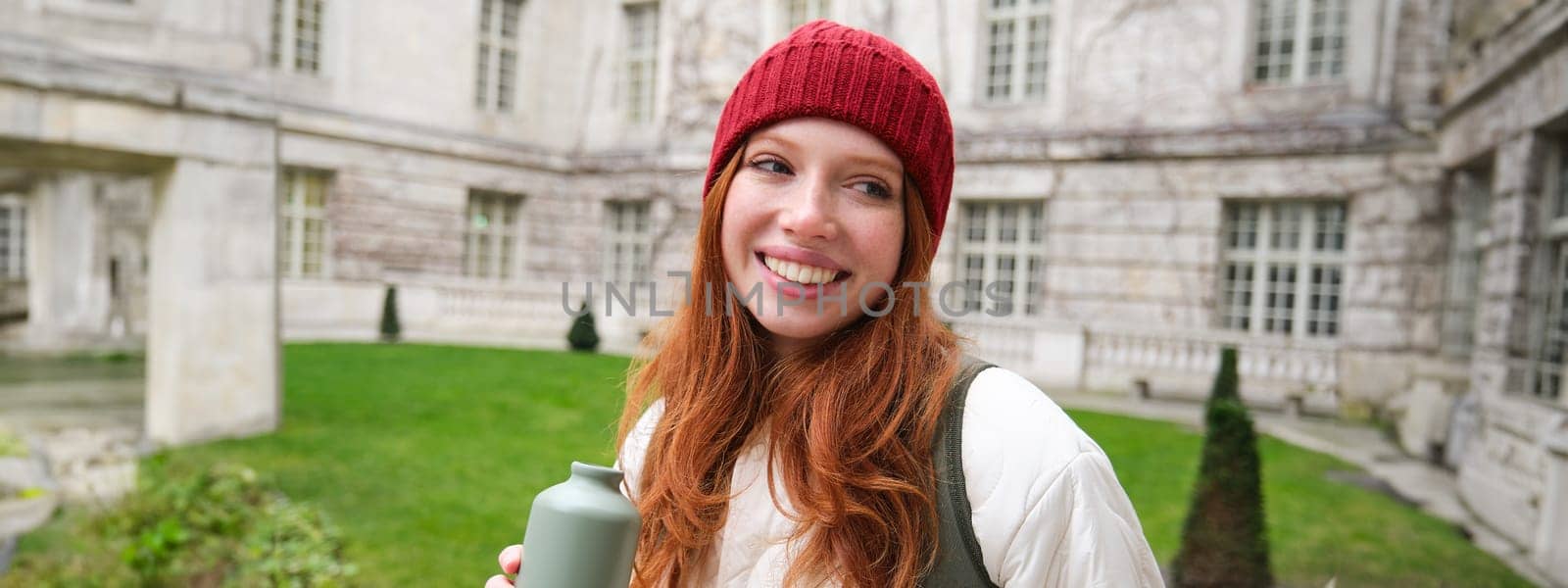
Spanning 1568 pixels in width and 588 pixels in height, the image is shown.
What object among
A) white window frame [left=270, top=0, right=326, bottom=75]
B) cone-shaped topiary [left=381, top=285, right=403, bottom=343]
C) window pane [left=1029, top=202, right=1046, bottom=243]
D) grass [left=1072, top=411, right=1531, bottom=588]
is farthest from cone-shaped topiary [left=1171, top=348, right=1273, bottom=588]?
white window frame [left=270, top=0, right=326, bottom=75]

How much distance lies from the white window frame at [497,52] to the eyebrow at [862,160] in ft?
18.3

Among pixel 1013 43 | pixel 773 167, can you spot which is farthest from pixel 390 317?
pixel 773 167

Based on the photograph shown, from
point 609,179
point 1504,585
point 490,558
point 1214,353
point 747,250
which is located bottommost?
point 490,558

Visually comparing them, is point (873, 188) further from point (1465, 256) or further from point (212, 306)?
point (1465, 256)

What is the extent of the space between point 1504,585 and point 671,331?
3353 mm

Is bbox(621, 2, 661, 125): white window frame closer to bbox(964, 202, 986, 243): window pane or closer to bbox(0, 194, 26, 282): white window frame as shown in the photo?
bbox(964, 202, 986, 243): window pane

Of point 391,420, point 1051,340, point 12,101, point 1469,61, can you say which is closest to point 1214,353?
point 1051,340

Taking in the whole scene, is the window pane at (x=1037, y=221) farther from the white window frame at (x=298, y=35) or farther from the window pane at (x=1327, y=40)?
the white window frame at (x=298, y=35)

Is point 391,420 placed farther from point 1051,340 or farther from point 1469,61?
point 1469,61

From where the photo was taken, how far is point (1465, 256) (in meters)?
5.32

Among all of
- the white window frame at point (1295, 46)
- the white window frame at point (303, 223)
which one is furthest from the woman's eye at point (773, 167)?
the white window frame at point (303, 223)

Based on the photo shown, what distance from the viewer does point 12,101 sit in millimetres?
3959

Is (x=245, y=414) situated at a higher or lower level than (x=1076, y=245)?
lower

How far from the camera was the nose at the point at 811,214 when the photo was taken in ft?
3.47
